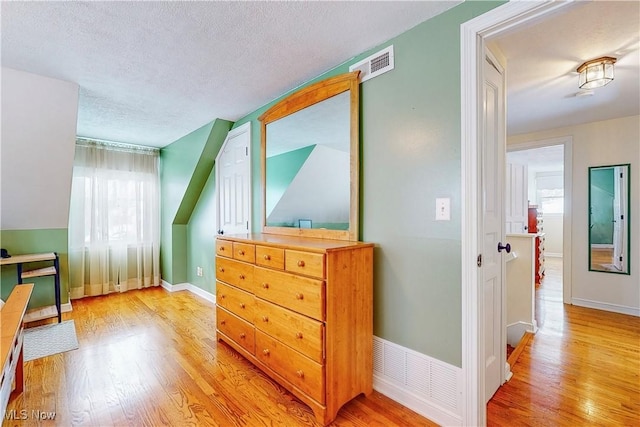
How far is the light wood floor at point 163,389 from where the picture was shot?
167cm

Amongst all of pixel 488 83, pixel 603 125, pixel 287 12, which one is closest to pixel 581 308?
pixel 603 125

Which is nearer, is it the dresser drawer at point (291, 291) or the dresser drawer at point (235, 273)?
the dresser drawer at point (291, 291)

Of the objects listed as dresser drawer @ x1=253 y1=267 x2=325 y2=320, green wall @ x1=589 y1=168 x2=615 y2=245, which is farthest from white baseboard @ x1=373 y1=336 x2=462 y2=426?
green wall @ x1=589 y1=168 x2=615 y2=245

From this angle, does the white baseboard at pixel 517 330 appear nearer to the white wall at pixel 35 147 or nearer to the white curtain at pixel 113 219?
the white wall at pixel 35 147

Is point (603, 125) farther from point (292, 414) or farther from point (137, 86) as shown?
point (137, 86)

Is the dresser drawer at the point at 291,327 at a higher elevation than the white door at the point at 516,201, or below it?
below

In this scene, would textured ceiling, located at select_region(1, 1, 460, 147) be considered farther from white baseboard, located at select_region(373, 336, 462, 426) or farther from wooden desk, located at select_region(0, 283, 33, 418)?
white baseboard, located at select_region(373, 336, 462, 426)

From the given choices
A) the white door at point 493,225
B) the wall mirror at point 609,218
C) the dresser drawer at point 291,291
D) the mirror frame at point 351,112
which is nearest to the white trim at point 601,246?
the wall mirror at point 609,218

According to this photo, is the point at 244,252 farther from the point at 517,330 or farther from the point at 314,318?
the point at 517,330

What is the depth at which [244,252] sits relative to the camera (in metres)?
2.25

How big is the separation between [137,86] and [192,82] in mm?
489

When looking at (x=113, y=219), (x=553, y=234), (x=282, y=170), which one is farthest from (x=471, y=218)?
(x=553, y=234)

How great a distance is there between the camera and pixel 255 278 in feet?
6.95

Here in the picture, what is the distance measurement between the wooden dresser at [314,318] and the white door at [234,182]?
1183 millimetres
